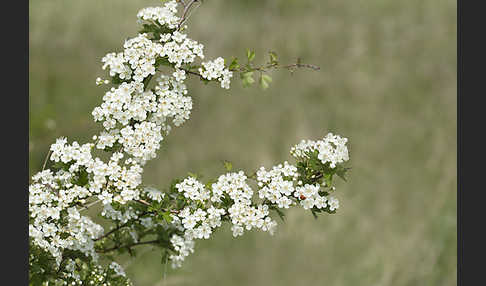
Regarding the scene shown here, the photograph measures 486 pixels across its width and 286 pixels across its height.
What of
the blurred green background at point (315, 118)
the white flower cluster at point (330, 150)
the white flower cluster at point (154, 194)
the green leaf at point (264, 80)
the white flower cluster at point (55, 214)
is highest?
the blurred green background at point (315, 118)

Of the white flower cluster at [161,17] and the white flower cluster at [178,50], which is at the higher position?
the white flower cluster at [161,17]

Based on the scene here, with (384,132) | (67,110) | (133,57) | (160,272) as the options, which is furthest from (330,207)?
(384,132)

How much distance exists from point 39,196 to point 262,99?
5.38 meters

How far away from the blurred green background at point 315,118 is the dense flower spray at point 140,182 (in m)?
3.31

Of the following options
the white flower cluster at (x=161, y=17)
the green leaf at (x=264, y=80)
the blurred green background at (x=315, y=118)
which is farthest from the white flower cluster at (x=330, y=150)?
the blurred green background at (x=315, y=118)

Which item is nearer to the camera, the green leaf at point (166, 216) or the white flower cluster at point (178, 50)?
the green leaf at point (166, 216)

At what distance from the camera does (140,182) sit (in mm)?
2297

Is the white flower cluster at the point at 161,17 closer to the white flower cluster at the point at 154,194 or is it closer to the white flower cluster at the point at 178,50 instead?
the white flower cluster at the point at 178,50

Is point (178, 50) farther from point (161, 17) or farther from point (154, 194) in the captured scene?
point (154, 194)

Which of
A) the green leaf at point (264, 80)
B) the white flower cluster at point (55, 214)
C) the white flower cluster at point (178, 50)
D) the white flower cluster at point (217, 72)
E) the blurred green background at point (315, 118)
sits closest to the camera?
the white flower cluster at point (55, 214)

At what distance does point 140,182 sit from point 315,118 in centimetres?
536

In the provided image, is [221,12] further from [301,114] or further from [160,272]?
[160,272]

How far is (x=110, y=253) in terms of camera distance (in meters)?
3.01

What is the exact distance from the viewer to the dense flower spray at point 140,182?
7.41 ft
